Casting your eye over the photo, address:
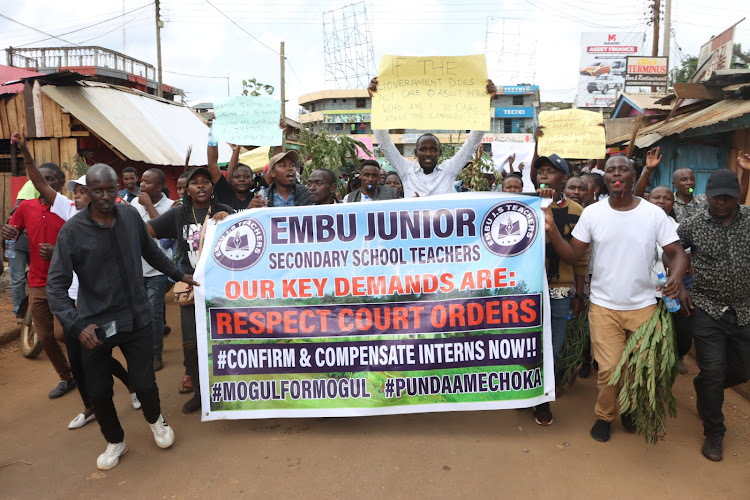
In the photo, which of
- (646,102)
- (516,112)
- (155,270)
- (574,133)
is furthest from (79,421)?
(516,112)

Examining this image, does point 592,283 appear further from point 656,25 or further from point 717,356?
point 656,25

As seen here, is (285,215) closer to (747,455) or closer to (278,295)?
(278,295)

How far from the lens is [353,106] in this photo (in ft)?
207

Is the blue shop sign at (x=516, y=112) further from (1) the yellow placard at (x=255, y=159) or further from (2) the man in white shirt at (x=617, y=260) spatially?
(2) the man in white shirt at (x=617, y=260)

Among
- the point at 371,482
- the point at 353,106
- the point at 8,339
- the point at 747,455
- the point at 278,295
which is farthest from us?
the point at 353,106

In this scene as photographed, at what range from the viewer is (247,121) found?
16.5ft

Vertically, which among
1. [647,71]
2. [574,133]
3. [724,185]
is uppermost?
[647,71]

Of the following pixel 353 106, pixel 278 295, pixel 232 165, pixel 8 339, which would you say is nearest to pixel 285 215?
pixel 278 295

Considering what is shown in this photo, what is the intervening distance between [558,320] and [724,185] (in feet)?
4.61

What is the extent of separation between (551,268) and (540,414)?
3.54 feet

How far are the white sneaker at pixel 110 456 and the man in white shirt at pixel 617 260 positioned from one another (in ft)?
10.6

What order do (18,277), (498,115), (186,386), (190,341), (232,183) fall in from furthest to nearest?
(498,115)
(18,277)
(232,183)
(186,386)
(190,341)

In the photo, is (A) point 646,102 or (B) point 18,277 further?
(A) point 646,102

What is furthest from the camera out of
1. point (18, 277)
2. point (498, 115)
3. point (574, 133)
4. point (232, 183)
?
point (498, 115)
